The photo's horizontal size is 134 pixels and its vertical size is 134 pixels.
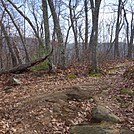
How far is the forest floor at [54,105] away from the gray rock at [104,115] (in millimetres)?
157

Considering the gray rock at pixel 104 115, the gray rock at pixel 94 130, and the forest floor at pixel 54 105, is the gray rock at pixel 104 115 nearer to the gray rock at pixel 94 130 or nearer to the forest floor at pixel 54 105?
the forest floor at pixel 54 105

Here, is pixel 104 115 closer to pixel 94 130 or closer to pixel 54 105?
pixel 94 130

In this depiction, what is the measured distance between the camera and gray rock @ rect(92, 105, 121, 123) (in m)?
6.17

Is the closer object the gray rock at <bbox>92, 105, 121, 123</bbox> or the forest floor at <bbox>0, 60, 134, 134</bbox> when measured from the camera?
the forest floor at <bbox>0, 60, 134, 134</bbox>

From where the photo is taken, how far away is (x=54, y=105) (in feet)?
22.6

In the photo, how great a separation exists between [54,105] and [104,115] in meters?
1.40

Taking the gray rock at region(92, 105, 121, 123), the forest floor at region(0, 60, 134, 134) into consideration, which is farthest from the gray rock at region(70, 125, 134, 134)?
the gray rock at region(92, 105, 121, 123)

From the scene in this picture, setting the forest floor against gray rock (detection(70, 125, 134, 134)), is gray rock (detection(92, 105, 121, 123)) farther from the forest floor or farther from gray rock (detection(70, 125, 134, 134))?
gray rock (detection(70, 125, 134, 134))

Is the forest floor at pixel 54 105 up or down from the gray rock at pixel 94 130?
up

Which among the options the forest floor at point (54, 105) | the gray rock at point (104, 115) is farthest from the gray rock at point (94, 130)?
the gray rock at point (104, 115)

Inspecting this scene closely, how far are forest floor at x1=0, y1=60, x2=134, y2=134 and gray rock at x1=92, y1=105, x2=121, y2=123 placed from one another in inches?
6.2

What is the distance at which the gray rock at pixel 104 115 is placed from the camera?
617 cm

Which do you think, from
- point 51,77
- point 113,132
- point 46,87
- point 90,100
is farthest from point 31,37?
point 113,132

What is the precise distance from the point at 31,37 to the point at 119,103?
28091 mm
